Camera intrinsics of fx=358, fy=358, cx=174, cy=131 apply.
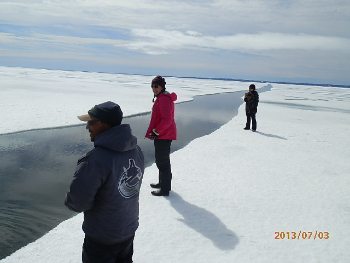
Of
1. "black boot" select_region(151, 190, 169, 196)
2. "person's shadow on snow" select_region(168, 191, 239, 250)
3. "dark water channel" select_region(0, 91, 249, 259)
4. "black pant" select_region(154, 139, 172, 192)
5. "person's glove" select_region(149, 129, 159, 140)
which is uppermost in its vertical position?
"person's glove" select_region(149, 129, 159, 140)

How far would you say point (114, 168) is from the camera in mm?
2246

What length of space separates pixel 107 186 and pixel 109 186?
0.01 m

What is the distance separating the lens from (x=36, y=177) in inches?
267

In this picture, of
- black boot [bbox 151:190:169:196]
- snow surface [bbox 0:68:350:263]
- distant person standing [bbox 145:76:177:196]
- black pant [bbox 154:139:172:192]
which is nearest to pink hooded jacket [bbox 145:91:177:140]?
distant person standing [bbox 145:76:177:196]

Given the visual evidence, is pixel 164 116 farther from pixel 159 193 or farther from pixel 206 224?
pixel 206 224

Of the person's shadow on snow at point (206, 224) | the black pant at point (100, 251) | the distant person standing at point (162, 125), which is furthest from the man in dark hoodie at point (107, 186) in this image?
the distant person standing at point (162, 125)

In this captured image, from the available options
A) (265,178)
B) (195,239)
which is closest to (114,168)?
(195,239)

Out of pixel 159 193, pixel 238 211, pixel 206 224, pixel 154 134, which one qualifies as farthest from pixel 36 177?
pixel 238 211

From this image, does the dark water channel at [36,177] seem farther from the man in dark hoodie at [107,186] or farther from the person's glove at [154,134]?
the man in dark hoodie at [107,186]

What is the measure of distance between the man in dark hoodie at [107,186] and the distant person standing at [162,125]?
110 inches

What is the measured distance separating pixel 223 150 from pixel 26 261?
6563 millimetres

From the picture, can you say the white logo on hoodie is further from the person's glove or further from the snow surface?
the person's glove

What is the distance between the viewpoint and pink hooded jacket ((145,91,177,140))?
5285 mm

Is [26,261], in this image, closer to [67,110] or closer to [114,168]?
[114,168]
